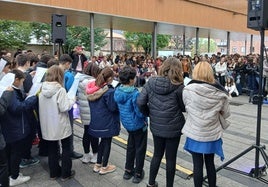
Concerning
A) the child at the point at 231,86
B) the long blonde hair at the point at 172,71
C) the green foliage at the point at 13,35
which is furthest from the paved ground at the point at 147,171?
the green foliage at the point at 13,35

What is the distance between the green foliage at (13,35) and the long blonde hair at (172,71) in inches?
1206

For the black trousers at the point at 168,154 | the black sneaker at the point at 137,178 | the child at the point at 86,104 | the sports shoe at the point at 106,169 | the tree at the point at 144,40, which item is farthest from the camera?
the tree at the point at 144,40

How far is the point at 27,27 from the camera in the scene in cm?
3484

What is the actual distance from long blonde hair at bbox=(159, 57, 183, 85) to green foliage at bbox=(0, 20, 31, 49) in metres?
30.6

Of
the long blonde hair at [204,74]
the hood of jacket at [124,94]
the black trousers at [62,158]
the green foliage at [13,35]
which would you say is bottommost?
the black trousers at [62,158]

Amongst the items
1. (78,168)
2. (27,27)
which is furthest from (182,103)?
(27,27)

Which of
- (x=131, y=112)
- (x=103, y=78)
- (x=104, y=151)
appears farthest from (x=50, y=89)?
(x=104, y=151)

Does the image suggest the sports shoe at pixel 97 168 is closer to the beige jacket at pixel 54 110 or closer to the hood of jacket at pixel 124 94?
the beige jacket at pixel 54 110

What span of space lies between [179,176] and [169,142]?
3.43 ft

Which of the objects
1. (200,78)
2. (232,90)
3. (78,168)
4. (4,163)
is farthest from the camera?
(232,90)

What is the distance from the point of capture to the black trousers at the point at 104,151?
4.34 meters

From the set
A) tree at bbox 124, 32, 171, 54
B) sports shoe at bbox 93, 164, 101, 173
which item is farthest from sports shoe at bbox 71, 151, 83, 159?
tree at bbox 124, 32, 171, 54

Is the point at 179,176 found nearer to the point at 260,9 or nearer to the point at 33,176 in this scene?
the point at 33,176

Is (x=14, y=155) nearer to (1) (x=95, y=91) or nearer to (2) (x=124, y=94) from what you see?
(1) (x=95, y=91)
